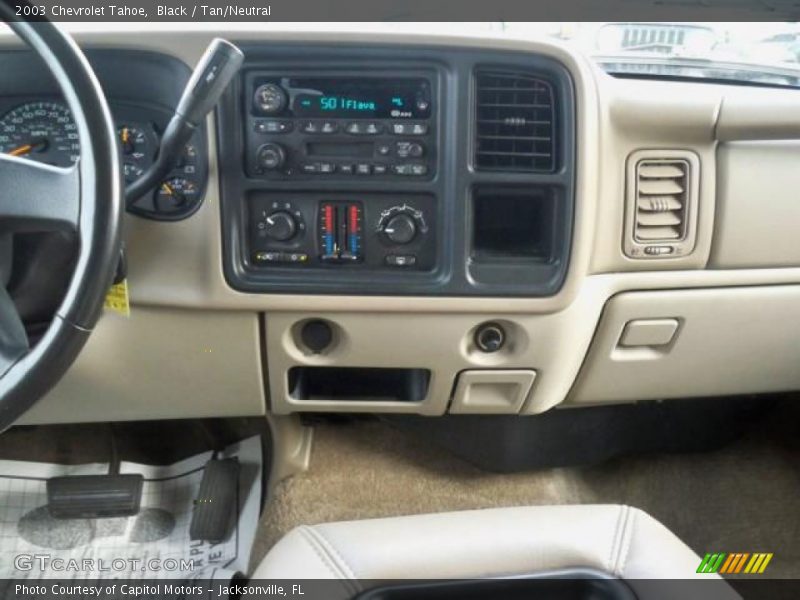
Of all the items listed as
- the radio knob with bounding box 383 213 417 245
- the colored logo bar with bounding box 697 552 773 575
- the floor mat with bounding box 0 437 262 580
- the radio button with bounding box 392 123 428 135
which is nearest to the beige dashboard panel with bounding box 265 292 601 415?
the radio knob with bounding box 383 213 417 245

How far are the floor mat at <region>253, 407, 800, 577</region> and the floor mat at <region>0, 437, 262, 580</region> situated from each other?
7 cm

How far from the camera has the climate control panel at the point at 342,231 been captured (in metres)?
1.09

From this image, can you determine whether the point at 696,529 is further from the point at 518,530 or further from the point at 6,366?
the point at 6,366

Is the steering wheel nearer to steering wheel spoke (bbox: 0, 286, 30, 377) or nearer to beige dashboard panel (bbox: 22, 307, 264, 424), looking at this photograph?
steering wheel spoke (bbox: 0, 286, 30, 377)

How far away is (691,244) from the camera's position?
3.90ft

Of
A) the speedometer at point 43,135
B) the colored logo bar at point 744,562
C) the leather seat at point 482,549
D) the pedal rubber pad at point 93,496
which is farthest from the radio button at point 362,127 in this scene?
the colored logo bar at point 744,562

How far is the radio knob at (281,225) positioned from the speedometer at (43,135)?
0.25 metres

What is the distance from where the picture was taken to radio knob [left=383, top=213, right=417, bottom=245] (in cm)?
108

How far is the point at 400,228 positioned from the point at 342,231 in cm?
7

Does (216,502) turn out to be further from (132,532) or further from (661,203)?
(661,203)

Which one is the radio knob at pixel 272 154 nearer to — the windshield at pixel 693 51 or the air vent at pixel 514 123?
the air vent at pixel 514 123

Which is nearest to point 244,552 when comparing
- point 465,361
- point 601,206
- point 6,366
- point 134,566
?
point 134,566

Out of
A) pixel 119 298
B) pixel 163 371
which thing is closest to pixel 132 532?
pixel 163 371

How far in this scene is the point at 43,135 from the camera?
3.55ft
